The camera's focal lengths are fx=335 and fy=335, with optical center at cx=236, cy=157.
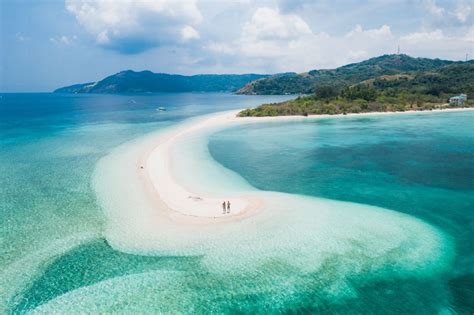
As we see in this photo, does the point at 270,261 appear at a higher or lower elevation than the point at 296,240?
lower

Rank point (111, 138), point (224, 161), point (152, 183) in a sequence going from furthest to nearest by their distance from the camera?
point (111, 138) → point (224, 161) → point (152, 183)

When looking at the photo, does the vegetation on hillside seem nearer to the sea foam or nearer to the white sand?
the white sand

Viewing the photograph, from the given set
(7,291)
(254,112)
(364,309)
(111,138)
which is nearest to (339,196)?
(364,309)

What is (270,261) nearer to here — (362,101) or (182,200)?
(182,200)

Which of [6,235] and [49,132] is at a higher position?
[49,132]

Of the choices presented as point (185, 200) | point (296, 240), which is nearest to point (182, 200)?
point (185, 200)

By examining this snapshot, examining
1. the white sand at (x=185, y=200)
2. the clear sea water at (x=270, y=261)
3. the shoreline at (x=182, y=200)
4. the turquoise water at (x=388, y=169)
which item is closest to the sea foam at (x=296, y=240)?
the clear sea water at (x=270, y=261)

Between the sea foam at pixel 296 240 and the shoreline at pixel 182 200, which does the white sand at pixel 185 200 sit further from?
the sea foam at pixel 296 240

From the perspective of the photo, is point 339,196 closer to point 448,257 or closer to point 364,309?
point 448,257
